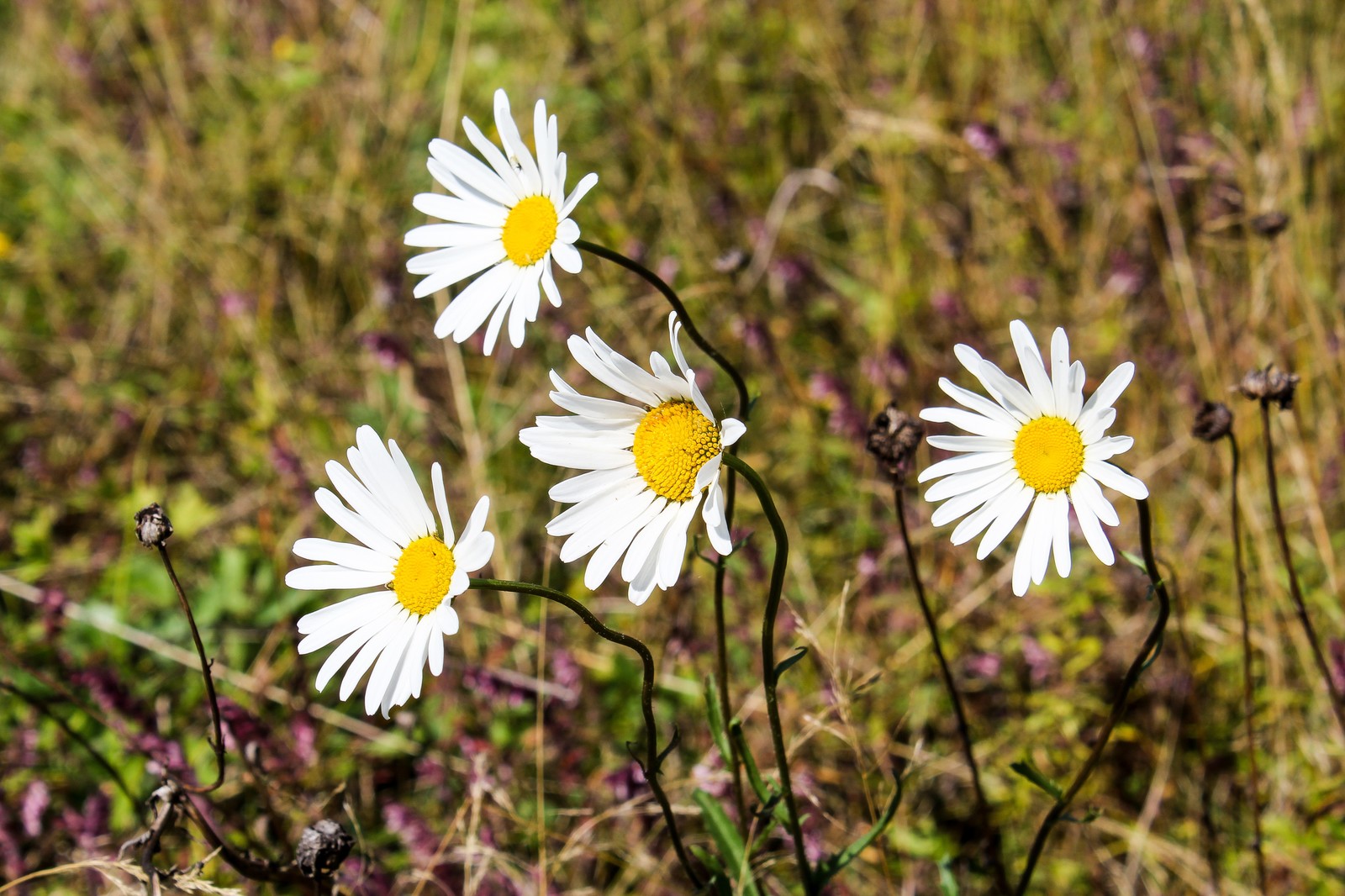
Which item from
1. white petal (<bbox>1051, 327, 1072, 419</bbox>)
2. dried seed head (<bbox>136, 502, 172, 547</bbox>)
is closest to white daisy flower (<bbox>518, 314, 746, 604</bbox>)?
white petal (<bbox>1051, 327, 1072, 419</bbox>)

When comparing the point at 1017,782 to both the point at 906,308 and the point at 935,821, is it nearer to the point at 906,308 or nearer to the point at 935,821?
the point at 935,821

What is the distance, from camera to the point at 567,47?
423 centimetres

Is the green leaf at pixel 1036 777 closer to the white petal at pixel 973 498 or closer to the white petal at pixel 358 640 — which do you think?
the white petal at pixel 973 498

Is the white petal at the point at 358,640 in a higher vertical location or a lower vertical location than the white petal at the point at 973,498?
lower

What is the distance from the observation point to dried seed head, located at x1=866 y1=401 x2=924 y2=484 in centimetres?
186

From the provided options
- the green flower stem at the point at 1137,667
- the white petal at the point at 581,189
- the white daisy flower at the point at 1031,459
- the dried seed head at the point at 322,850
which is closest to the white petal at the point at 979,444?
the white daisy flower at the point at 1031,459

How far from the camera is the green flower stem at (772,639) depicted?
1.34 metres

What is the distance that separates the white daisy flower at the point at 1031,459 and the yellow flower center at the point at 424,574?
0.76 m

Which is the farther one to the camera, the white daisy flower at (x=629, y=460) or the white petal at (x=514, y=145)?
the white petal at (x=514, y=145)

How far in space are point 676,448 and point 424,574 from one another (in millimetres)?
445

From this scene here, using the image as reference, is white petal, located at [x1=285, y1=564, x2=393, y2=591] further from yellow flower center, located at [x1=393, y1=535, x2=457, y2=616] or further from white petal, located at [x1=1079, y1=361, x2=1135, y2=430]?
white petal, located at [x1=1079, y1=361, x2=1135, y2=430]

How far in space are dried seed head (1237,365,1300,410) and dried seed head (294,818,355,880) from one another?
1753mm

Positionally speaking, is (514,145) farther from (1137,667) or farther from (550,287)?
(1137,667)

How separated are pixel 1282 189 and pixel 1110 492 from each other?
1175mm
